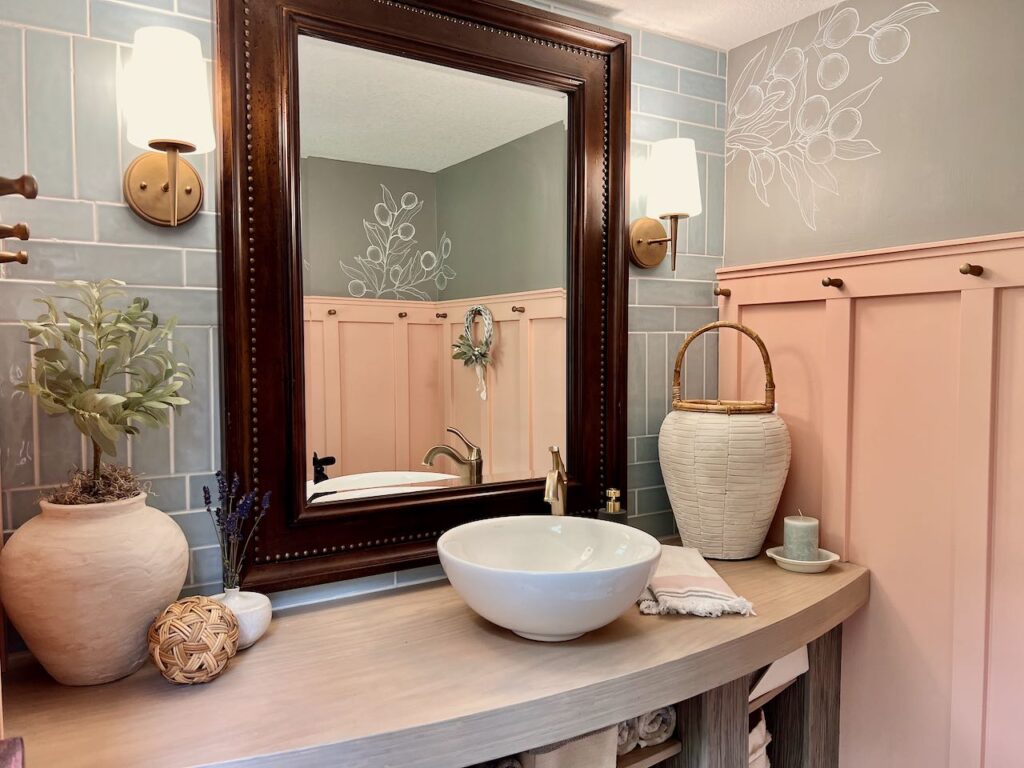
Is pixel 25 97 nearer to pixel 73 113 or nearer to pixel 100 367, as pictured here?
pixel 73 113

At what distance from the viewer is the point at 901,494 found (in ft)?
5.15

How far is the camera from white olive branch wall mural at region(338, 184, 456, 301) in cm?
141

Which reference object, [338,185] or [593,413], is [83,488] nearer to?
[338,185]

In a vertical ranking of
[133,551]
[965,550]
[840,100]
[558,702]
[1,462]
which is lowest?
[558,702]

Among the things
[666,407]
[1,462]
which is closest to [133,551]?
[1,462]

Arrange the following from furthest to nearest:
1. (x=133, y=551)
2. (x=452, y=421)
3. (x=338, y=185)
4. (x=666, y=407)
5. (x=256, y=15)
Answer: (x=666, y=407), (x=452, y=421), (x=338, y=185), (x=256, y=15), (x=133, y=551)

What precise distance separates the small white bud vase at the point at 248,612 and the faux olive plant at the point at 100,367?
0.26 meters

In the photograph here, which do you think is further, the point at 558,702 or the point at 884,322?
the point at 884,322

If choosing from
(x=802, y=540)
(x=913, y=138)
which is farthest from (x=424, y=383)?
(x=913, y=138)

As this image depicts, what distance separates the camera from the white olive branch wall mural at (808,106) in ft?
5.36

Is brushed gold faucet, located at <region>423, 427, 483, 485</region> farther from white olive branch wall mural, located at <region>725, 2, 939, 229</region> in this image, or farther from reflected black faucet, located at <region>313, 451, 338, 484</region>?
white olive branch wall mural, located at <region>725, 2, 939, 229</region>

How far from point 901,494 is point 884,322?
15.2 inches

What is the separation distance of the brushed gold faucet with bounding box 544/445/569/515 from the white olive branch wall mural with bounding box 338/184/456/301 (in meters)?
0.45

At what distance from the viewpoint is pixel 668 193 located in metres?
1.72
